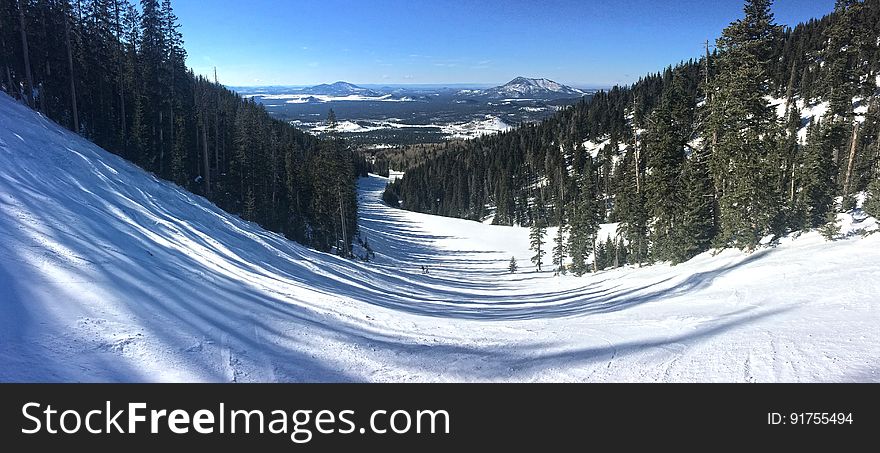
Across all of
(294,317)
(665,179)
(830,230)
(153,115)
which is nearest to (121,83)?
(153,115)

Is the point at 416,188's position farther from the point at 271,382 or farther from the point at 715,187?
the point at 271,382

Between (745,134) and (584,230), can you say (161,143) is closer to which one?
(584,230)

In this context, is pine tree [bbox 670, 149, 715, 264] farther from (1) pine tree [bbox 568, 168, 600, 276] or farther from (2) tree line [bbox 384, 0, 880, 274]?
(1) pine tree [bbox 568, 168, 600, 276]

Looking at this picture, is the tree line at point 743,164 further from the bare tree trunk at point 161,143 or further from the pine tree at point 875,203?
the bare tree trunk at point 161,143

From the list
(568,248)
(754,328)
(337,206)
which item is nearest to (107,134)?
(337,206)

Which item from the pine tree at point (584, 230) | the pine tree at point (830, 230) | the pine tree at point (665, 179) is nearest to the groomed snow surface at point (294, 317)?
the pine tree at point (830, 230)
